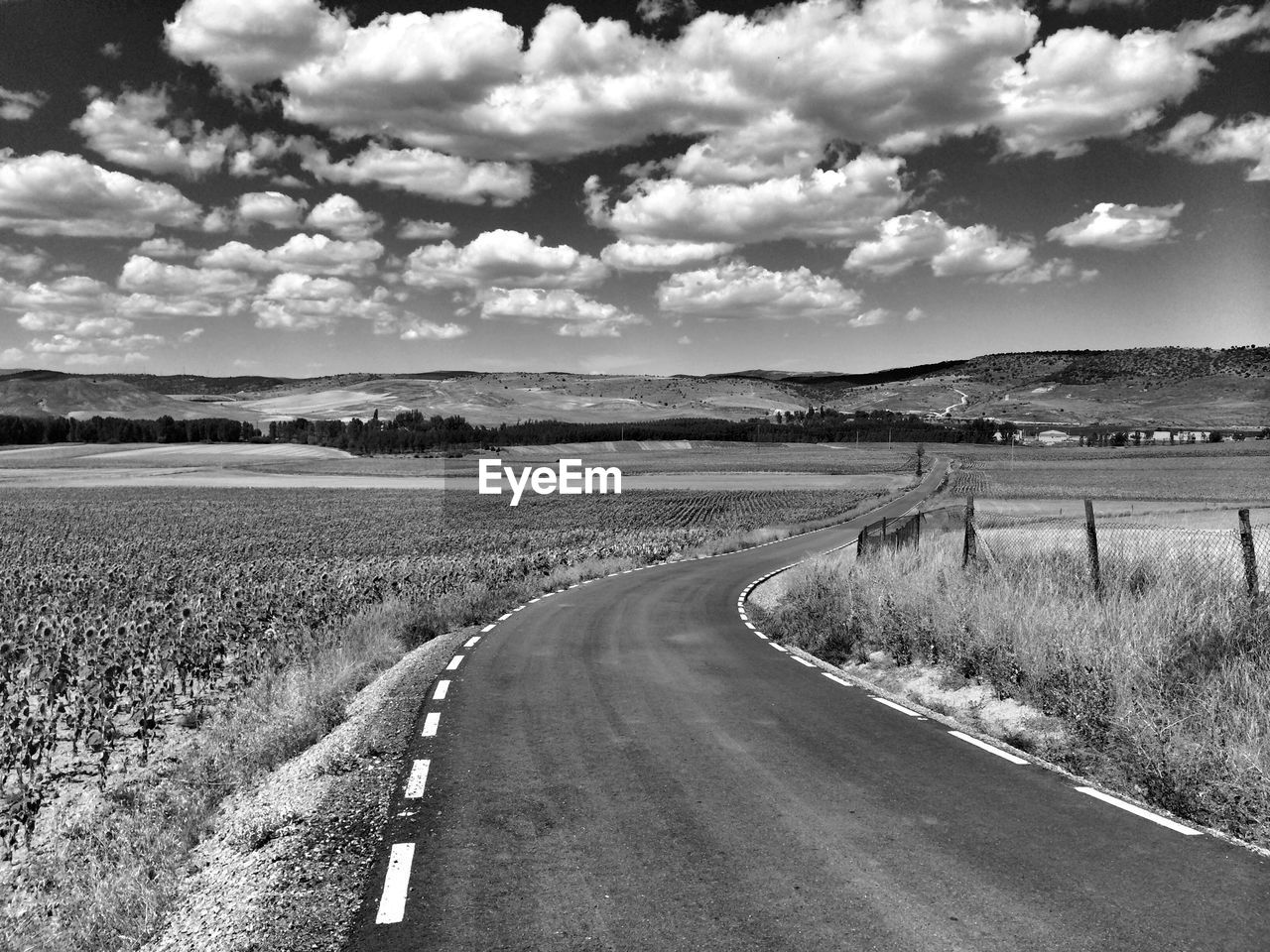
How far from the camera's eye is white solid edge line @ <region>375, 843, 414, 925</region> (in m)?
5.63

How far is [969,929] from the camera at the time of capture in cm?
538

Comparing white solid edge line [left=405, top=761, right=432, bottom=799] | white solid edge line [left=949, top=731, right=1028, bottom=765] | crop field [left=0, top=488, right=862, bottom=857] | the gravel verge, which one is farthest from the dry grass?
crop field [left=0, top=488, right=862, bottom=857]

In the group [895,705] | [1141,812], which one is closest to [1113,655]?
[895,705]

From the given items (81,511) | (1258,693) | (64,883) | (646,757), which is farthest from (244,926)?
(81,511)

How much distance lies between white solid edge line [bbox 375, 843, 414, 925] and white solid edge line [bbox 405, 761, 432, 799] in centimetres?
124

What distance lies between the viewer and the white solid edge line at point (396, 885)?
563 centimetres

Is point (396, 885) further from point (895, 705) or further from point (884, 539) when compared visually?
point (884, 539)

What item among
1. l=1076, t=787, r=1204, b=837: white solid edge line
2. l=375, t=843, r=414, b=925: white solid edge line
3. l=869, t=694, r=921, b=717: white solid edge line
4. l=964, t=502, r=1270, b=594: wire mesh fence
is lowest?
l=869, t=694, r=921, b=717: white solid edge line

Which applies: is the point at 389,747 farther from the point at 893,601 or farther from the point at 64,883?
the point at 893,601

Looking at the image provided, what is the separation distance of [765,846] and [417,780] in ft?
11.7

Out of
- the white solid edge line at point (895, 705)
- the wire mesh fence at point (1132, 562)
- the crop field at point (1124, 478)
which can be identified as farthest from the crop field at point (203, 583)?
the crop field at point (1124, 478)

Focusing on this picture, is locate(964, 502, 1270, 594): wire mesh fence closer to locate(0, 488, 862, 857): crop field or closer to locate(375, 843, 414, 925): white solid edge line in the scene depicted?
locate(375, 843, 414, 925): white solid edge line

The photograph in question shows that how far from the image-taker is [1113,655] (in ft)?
34.8

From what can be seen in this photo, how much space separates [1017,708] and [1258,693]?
3004 mm
